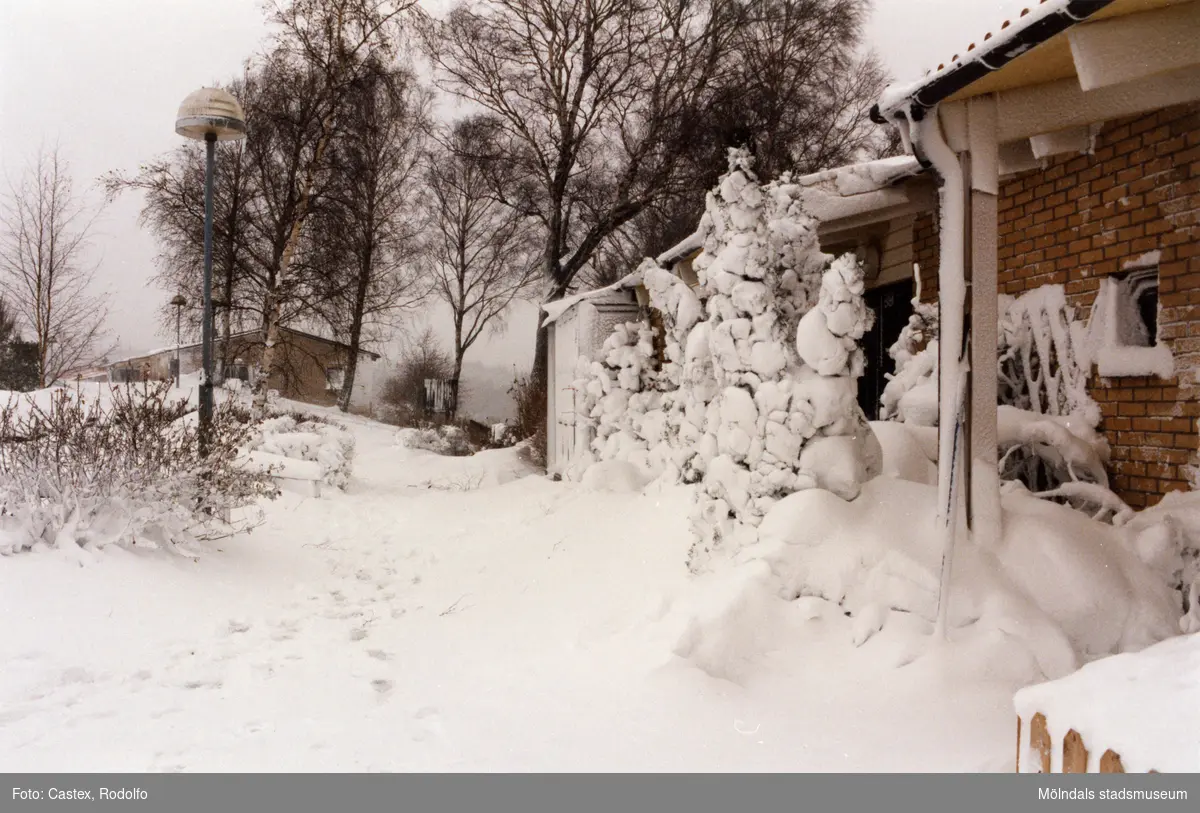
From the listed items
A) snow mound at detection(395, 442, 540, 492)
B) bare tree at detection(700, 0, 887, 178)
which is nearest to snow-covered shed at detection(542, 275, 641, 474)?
snow mound at detection(395, 442, 540, 492)

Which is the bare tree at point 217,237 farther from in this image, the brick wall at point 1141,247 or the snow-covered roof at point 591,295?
the brick wall at point 1141,247

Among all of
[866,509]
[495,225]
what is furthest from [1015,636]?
[495,225]

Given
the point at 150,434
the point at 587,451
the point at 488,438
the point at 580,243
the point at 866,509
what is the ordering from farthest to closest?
the point at 580,243
the point at 488,438
the point at 587,451
the point at 150,434
the point at 866,509

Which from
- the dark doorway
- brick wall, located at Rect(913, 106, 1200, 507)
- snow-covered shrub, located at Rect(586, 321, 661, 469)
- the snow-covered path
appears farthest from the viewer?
snow-covered shrub, located at Rect(586, 321, 661, 469)

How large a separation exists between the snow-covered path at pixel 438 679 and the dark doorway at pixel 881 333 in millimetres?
3022

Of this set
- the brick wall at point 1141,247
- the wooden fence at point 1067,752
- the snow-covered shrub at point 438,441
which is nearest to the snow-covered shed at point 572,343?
the snow-covered shrub at point 438,441

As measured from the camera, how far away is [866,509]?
4.34m

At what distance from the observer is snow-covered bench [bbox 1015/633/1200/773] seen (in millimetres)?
1863

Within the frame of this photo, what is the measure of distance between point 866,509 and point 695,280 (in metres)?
4.83

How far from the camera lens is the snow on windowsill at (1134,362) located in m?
4.52

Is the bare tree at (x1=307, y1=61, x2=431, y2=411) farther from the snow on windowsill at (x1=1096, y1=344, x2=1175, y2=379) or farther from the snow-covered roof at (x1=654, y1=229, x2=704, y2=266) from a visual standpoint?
the snow on windowsill at (x1=1096, y1=344, x2=1175, y2=379)

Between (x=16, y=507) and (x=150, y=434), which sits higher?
(x=150, y=434)

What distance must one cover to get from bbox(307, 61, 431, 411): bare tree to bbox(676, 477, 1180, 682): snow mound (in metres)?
15.4

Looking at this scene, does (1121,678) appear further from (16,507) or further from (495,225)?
(495,225)
